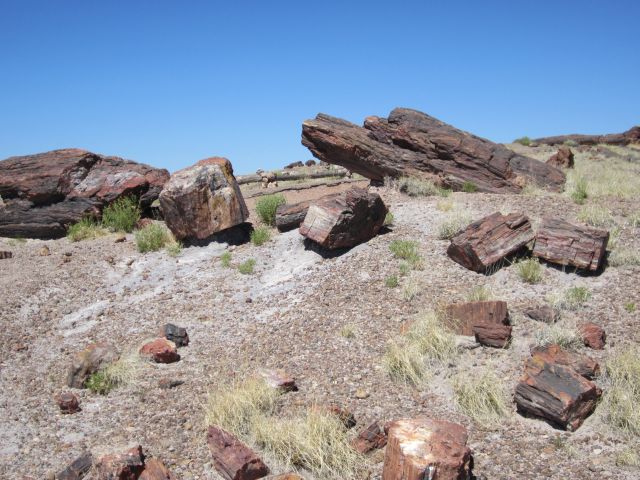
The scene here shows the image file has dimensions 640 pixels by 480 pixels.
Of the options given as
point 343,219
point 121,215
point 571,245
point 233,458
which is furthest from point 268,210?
point 233,458

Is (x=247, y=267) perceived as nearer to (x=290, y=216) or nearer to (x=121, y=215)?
(x=290, y=216)

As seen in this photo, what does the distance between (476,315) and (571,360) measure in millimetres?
1397

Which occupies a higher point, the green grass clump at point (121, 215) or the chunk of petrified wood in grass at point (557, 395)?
the green grass clump at point (121, 215)

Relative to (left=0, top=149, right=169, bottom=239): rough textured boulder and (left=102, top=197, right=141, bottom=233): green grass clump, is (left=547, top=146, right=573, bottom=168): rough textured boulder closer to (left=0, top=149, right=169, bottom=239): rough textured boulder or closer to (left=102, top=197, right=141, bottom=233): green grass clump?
(left=0, top=149, right=169, bottom=239): rough textured boulder

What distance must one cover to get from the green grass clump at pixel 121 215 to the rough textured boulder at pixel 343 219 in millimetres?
4820

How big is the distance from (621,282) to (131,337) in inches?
298

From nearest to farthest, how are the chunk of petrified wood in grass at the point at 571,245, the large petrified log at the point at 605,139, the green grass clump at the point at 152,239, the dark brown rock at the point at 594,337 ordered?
1. the dark brown rock at the point at 594,337
2. the chunk of petrified wood in grass at the point at 571,245
3. the green grass clump at the point at 152,239
4. the large petrified log at the point at 605,139

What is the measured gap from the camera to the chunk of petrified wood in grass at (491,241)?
31.3ft

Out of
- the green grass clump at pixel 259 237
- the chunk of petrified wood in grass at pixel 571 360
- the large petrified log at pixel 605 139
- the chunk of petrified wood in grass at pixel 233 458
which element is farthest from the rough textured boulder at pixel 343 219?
the large petrified log at pixel 605 139

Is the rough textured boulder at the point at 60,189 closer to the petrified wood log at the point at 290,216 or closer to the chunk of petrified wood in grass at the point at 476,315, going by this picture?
the petrified wood log at the point at 290,216

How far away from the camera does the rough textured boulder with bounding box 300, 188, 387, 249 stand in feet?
35.0

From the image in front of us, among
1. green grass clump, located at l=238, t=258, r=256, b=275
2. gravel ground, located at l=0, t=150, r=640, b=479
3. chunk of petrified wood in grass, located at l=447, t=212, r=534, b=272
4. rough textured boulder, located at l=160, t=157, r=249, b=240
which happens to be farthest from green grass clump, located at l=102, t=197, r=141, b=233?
Answer: chunk of petrified wood in grass, located at l=447, t=212, r=534, b=272

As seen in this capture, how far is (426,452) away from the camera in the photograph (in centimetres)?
500

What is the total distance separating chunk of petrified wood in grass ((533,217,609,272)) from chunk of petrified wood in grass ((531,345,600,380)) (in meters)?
→ 2.31
